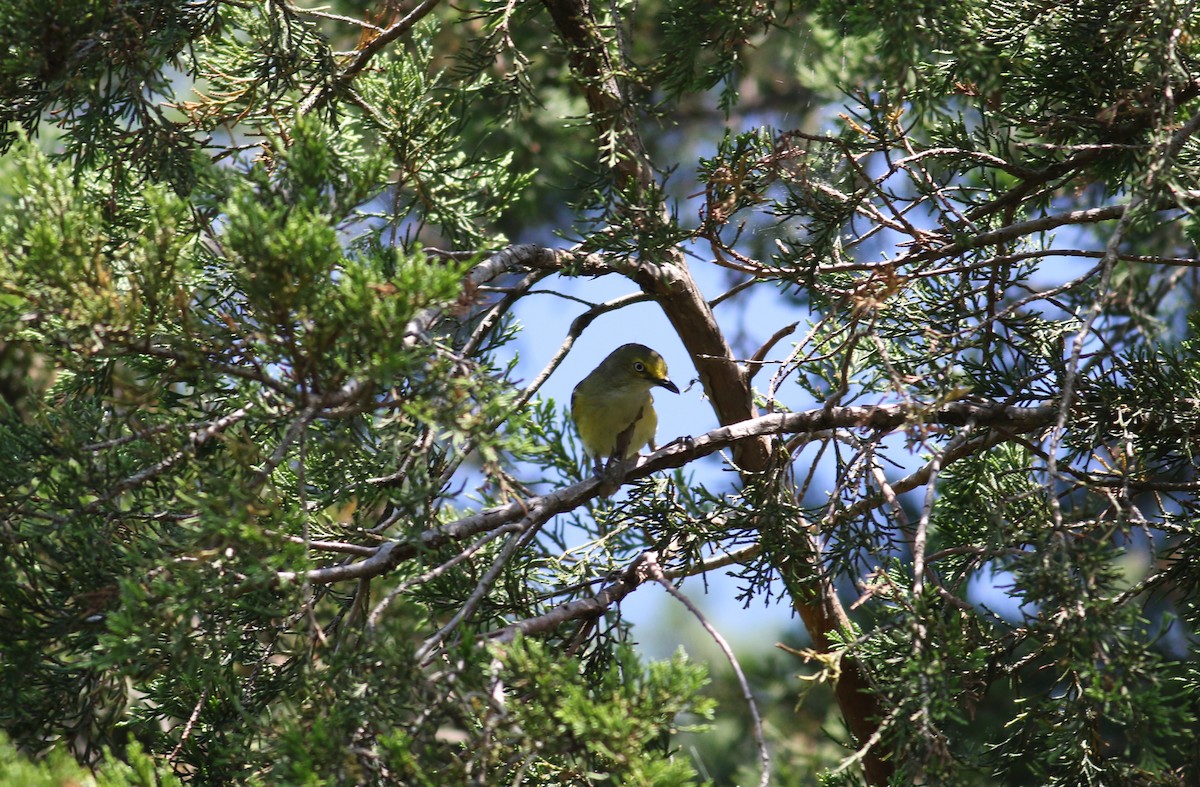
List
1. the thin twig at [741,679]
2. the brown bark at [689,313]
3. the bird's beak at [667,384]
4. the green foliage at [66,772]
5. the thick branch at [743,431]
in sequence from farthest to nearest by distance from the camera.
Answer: the bird's beak at [667,384], the brown bark at [689,313], the thick branch at [743,431], the thin twig at [741,679], the green foliage at [66,772]

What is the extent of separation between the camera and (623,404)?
499 cm

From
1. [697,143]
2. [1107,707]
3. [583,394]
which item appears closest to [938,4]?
[1107,707]

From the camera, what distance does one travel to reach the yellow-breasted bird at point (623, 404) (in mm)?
4938

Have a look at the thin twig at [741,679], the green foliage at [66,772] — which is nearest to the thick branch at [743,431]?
the thin twig at [741,679]

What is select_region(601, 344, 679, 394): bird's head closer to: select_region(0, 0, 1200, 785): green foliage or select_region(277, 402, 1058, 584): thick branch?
select_region(0, 0, 1200, 785): green foliage

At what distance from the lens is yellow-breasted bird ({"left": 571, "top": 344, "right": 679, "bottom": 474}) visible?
494 centimetres

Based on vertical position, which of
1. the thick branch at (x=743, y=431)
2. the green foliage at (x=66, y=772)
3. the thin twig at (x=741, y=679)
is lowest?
the green foliage at (x=66, y=772)

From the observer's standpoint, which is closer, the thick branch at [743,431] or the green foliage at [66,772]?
the green foliage at [66,772]

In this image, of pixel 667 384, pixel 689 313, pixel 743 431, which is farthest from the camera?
pixel 667 384

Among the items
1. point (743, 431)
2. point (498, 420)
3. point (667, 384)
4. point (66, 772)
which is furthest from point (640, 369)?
point (66, 772)

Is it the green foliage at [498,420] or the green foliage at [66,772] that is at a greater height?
the green foliage at [498,420]

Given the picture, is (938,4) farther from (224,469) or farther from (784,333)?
(224,469)

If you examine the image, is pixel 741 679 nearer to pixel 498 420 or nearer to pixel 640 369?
pixel 498 420

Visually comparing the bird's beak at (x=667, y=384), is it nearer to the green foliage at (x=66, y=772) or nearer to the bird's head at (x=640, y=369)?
the bird's head at (x=640, y=369)
